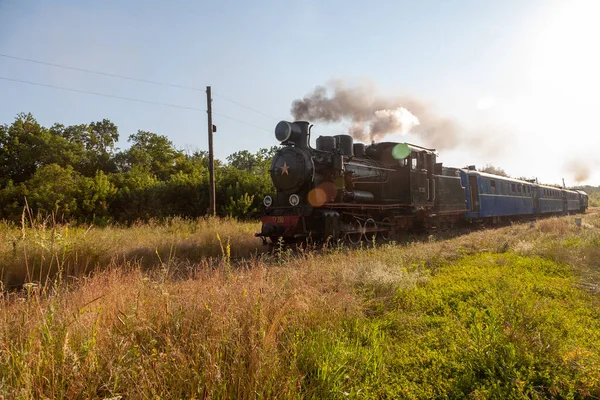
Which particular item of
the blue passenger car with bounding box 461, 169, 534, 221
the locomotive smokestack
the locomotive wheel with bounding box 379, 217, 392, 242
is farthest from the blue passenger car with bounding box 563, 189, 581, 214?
the locomotive smokestack

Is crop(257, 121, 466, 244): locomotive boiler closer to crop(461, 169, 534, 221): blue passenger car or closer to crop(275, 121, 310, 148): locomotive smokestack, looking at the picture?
crop(275, 121, 310, 148): locomotive smokestack

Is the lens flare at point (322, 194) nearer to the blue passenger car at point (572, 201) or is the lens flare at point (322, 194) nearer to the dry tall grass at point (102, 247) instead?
the dry tall grass at point (102, 247)

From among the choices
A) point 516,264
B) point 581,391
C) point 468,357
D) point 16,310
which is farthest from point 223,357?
point 516,264

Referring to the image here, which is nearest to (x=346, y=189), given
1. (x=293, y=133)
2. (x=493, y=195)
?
(x=293, y=133)

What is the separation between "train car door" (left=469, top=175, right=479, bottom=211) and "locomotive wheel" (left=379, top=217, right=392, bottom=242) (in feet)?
24.2

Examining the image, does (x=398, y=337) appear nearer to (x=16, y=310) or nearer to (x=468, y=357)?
(x=468, y=357)

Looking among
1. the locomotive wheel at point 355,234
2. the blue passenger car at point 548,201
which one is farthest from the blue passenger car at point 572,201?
the locomotive wheel at point 355,234

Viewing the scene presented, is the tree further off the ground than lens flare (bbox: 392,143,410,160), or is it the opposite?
the tree

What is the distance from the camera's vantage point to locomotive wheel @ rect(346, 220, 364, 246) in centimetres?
1063

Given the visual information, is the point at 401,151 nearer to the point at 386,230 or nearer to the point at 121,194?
the point at 386,230

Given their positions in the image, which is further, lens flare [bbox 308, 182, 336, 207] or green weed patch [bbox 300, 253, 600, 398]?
lens flare [bbox 308, 182, 336, 207]

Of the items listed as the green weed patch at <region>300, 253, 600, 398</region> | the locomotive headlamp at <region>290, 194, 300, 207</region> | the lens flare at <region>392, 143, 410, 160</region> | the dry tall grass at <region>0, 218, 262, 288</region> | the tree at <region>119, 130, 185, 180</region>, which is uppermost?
the tree at <region>119, 130, 185, 180</region>

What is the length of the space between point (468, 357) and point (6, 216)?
28337 millimetres

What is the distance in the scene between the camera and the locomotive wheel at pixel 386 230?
1191 centimetres
